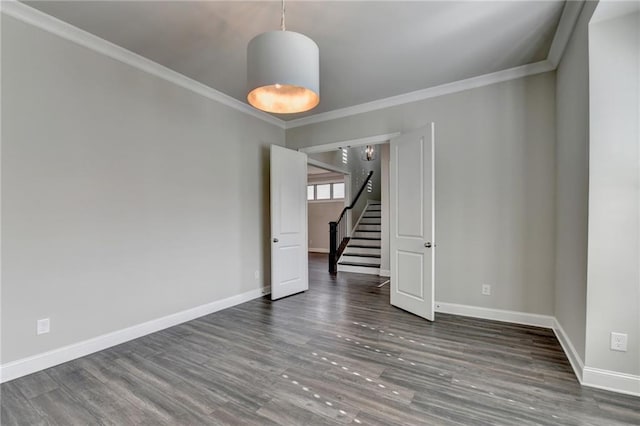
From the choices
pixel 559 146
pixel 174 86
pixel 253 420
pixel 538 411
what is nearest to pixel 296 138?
pixel 174 86

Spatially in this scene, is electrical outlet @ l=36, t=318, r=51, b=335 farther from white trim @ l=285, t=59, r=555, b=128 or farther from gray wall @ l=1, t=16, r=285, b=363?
white trim @ l=285, t=59, r=555, b=128

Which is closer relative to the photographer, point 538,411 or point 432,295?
point 538,411

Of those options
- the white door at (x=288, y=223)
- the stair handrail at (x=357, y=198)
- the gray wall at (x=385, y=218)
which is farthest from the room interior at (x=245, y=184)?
the stair handrail at (x=357, y=198)

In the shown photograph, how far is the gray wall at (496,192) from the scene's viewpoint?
3.17 metres

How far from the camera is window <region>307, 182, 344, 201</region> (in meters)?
9.93

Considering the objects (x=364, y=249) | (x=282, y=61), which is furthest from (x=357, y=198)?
(x=282, y=61)

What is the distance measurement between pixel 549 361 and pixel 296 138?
425 centimetres

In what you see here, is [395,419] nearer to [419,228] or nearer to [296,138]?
[419,228]

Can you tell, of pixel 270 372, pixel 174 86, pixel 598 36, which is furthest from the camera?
pixel 174 86

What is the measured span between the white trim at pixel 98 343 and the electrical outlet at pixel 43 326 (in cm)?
18

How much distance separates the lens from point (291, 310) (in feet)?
12.6

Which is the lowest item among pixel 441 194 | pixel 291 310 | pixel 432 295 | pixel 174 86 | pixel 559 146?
pixel 291 310

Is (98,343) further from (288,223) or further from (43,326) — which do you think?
(288,223)

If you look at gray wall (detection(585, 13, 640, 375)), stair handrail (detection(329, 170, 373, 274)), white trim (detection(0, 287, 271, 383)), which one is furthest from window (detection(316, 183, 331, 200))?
gray wall (detection(585, 13, 640, 375))
